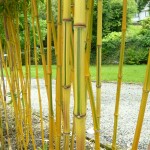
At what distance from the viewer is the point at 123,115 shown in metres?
3.71

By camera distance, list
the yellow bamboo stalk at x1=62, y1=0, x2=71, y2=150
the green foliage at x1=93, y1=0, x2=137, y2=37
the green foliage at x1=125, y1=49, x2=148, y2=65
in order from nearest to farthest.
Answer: the yellow bamboo stalk at x1=62, y1=0, x2=71, y2=150, the green foliage at x1=125, y1=49, x2=148, y2=65, the green foliage at x1=93, y1=0, x2=137, y2=37

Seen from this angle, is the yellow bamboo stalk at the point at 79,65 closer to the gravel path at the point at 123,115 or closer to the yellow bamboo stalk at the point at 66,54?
the yellow bamboo stalk at the point at 66,54

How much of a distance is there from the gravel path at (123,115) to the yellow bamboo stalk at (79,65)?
1841mm

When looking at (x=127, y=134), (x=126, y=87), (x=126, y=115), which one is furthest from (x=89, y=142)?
(x=126, y=87)

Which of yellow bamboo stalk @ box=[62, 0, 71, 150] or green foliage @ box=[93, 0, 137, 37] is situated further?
green foliage @ box=[93, 0, 137, 37]

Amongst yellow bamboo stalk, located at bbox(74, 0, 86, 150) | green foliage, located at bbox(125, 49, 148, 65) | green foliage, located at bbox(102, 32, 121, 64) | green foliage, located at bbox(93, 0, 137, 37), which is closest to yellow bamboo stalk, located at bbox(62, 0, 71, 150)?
yellow bamboo stalk, located at bbox(74, 0, 86, 150)

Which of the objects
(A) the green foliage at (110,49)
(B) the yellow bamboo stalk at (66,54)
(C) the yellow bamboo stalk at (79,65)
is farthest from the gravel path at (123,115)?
(A) the green foliage at (110,49)

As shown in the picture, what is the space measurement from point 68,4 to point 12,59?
98 cm

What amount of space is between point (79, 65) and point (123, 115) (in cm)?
332

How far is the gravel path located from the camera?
2.62 meters

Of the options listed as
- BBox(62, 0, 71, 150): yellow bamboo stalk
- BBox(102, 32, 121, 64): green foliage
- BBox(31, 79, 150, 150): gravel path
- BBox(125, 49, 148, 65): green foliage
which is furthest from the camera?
BBox(102, 32, 121, 64): green foliage

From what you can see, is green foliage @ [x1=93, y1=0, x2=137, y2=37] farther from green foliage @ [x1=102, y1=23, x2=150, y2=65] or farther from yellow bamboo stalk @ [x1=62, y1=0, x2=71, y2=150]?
yellow bamboo stalk @ [x1=62, y1=0, x2=71, y2=150]

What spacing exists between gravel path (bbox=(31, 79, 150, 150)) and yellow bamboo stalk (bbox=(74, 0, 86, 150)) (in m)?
1.84

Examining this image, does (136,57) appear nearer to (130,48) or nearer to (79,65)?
(130,48)
